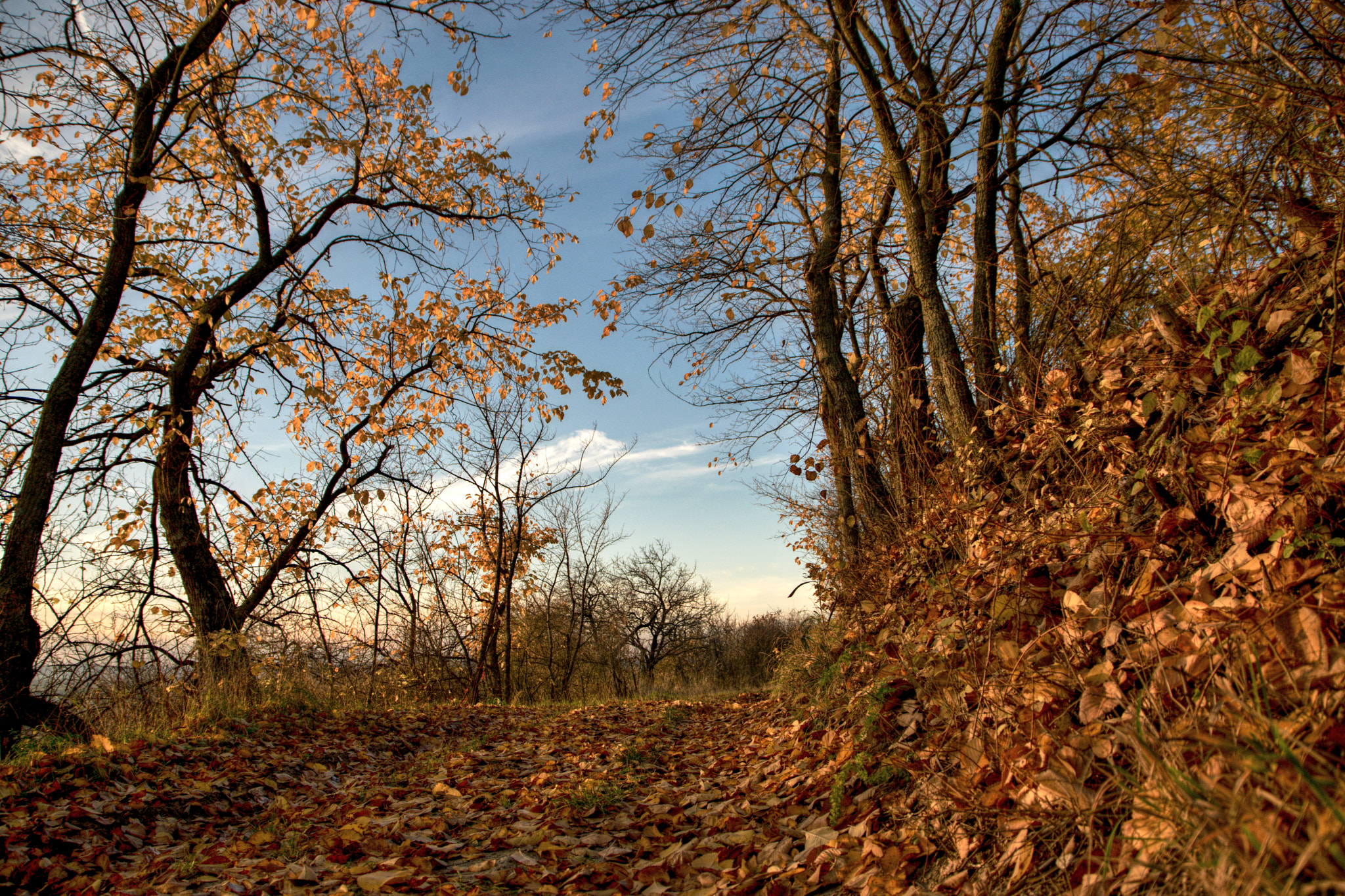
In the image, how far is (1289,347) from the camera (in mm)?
2451

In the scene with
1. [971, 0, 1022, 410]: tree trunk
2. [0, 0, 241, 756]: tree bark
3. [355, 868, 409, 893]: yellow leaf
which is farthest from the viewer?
[0, 0, 241, 756]: tree bark

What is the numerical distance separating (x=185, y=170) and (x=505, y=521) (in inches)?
292

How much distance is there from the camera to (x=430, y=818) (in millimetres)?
3604

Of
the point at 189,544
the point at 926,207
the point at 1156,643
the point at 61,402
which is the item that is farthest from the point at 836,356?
the point at 189,544

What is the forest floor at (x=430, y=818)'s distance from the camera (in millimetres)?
2613

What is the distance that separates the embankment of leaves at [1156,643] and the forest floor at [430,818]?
0.48 meters

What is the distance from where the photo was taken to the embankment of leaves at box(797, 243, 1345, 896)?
1.30 meters

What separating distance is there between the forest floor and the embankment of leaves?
0.48 m

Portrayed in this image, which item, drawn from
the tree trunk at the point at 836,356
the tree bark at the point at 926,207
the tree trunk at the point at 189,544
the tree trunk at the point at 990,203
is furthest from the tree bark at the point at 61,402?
the tree trunk at the point at 990,203

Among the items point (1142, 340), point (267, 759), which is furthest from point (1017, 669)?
point (267, 759)

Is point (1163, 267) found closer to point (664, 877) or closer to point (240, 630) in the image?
point (664, 877)

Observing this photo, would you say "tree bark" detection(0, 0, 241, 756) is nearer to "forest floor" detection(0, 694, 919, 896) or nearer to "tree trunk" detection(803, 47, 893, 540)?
"forest floor" detection(0, 694, 919, 896)

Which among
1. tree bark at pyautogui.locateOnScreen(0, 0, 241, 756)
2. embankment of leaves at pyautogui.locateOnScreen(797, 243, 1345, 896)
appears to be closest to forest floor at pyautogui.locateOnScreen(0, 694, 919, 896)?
embankment of leaves at pyautogui.locateOnScreen(797, 243, 1345, 896)

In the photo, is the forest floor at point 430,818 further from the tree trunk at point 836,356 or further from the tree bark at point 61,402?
the tree trunk at point 836,356
